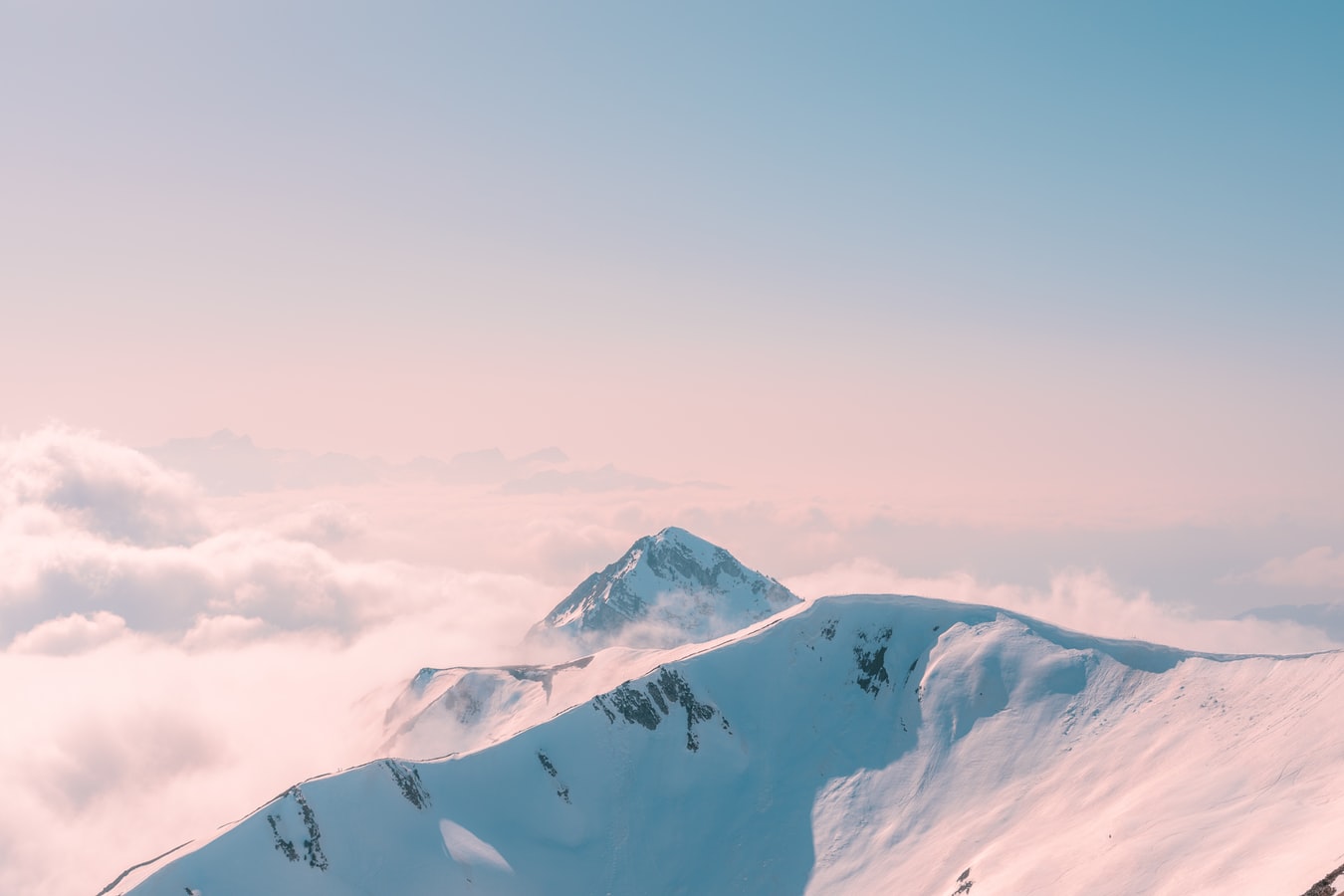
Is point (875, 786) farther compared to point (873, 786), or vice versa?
point (873, 786)

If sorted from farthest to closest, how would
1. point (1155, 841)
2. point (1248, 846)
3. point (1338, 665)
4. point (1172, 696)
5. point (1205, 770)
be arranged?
point (1172, 696), point (1338, 665), point (1205, 770), point (1155, 841), point (1248, 846)

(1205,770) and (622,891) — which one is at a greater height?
(622,891)

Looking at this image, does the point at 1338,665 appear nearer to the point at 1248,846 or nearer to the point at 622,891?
the point at 1248,846

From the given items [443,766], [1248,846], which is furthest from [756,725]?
[1248,846]
